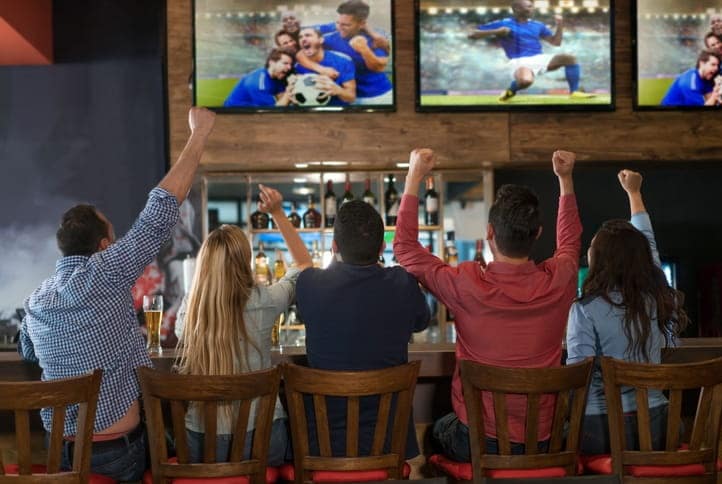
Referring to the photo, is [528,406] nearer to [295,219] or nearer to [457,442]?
[457,442]

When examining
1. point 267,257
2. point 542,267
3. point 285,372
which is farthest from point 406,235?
point 267,257

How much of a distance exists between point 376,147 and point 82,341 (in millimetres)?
2755

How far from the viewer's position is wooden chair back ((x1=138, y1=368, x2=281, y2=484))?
7.07ft

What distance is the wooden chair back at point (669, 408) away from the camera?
2.29 meters

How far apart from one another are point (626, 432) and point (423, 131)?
2685 millimetres

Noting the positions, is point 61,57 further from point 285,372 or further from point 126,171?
point 285,372

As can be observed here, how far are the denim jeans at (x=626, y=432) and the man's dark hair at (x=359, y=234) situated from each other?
883 millimetres

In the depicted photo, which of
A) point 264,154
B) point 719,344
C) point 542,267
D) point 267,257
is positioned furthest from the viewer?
point 267,257

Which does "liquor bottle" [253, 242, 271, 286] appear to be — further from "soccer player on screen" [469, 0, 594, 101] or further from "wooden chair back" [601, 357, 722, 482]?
"wooden chair back" [601, 357, 722, 482]

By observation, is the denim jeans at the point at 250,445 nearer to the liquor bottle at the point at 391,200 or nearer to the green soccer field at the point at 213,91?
the green soccer field at the point at 213,91

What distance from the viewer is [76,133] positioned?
562 centimetres

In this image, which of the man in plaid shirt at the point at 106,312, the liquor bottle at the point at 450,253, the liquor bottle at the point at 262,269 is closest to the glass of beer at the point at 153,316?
the man in plaid shirt at the point at 106,312

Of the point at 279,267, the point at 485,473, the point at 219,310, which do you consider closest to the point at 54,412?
the point at 219,310

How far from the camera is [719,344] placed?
10.7 ft
